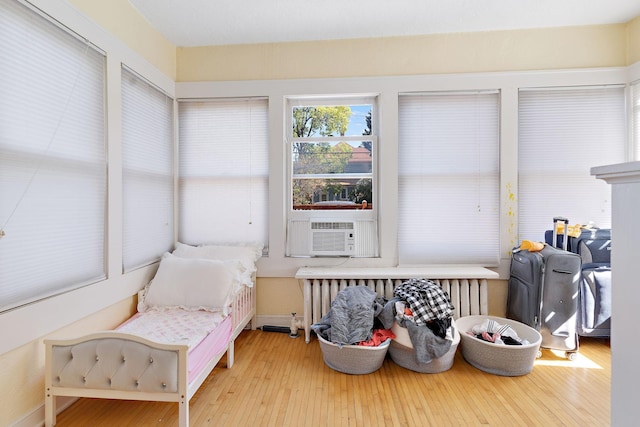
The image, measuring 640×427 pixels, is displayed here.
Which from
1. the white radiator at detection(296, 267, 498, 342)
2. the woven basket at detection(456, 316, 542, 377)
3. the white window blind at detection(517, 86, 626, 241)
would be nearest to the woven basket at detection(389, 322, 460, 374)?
the woven basket at detection(456, 316, 542, 377)

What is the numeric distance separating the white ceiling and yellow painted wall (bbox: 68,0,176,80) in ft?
0.26

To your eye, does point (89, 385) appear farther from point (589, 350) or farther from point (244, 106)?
point (589, 350)

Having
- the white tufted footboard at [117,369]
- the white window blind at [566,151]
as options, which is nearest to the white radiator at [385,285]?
the white window blind at [566,151]

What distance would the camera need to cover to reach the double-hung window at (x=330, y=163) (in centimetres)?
307

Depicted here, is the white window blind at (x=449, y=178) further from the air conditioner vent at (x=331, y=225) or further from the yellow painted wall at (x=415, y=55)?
the air conditioner vent at (x=331, y=225)

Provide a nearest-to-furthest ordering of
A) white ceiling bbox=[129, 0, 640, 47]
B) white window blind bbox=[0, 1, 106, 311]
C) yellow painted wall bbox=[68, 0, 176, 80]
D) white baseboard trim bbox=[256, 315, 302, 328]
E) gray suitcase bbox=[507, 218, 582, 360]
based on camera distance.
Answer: white window blind bbox=[0, 1, 106, 311], yellow painted wall bbox=[68, 0, 176, 80], gray suitcase bbox=[507, 218, 582, 360], white ceiling bbox=[129, 0, 640, 47], white baseboard trim bbox=[256, 315, 302, 328]

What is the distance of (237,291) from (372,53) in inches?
95.8

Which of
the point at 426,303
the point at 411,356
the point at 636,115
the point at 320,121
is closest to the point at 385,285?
the point at 426,303

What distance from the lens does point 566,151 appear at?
2.87 metres

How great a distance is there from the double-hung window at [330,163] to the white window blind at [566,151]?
1.39 m

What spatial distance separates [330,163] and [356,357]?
1.77 meters

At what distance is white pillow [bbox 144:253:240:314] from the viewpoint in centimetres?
231

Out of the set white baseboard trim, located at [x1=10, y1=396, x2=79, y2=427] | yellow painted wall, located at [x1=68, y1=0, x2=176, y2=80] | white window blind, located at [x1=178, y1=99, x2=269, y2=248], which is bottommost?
white baseboard trim, located at [x1=10, y1=396, x2=79, y2=427]

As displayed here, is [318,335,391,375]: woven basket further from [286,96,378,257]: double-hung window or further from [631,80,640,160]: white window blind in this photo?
[631,80,640,160]: white window blind
